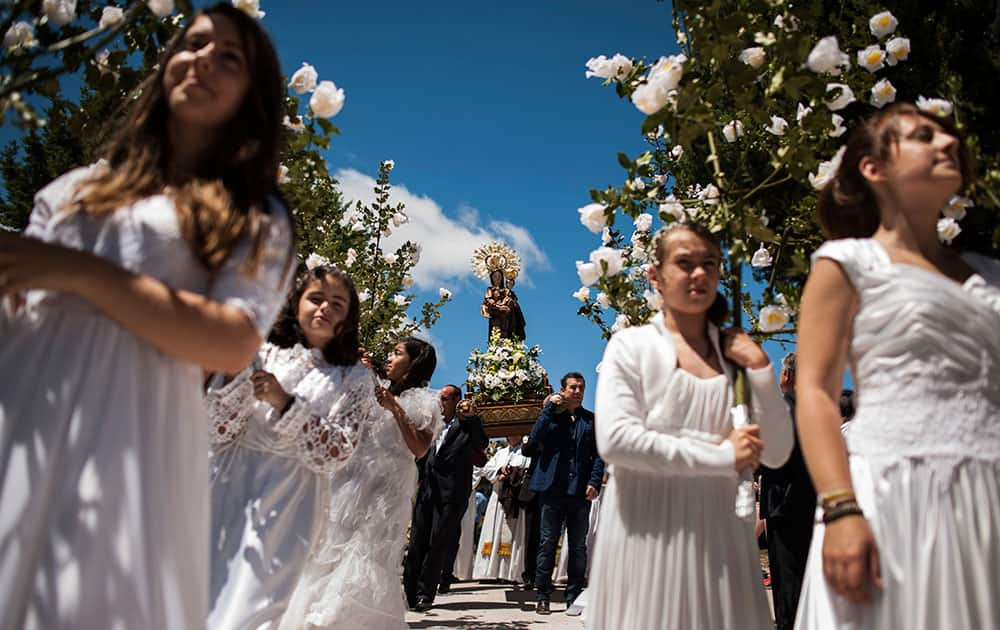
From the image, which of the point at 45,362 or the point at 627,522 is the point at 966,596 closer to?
the point at 627,522

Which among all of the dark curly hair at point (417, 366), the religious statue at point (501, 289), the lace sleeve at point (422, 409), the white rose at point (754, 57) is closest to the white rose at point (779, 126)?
the white rose at point (754, 57)

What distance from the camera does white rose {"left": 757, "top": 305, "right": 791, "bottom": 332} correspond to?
370 centimetres

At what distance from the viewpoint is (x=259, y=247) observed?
2.02 metres

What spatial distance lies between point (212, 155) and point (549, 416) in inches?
319

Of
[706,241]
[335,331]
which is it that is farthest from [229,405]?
[706,241]

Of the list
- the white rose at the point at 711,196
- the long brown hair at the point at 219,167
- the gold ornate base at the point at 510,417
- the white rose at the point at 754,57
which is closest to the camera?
the long brown hair at the point at 219,167

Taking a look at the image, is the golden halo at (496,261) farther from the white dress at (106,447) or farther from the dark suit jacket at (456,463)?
the white dress at (106,447)

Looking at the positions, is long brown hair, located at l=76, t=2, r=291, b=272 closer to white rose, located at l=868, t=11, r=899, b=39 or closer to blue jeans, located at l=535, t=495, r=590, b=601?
white rose, located at l=868, t=11, r=899, b=39

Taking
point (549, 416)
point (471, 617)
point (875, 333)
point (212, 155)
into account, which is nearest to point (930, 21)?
point (549, 416)

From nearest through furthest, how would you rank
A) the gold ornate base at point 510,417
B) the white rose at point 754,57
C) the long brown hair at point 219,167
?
1. the long brown hair at point 219,167
2. the white rose at point 754,57
3. the gold ornate base at point 510,417

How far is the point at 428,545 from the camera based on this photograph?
9812 millimetres

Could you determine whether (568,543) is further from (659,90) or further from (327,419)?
(659,90)

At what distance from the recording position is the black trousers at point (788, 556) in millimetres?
6207

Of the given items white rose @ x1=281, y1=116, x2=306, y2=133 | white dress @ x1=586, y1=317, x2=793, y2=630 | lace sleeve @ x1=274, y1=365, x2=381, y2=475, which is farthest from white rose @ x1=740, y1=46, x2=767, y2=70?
lace sleeve @ x1=274, y1=365, x2=381, y2=475
